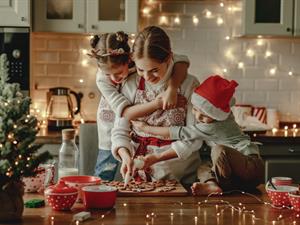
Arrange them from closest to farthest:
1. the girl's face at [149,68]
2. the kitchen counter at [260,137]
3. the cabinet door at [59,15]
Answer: the girl's face at [149,68], the kitchen counter at [260,137], the cabinet door at [59,15]

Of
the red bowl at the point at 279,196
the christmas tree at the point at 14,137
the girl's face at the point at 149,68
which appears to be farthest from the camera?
the girl's face at the point at 149,68

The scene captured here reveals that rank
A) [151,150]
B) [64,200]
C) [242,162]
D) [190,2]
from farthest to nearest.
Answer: [190,2] < [151,150] < [242,162] < [64,200]

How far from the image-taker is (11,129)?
2.03 meters

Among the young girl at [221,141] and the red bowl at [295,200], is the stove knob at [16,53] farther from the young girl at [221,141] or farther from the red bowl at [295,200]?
the red bowl at [295,200]

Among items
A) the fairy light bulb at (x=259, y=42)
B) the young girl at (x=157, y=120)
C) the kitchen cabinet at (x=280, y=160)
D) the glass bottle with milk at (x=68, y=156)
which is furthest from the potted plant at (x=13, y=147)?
the fairy light bulb at (x=259, y=42)

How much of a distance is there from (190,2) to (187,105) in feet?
7.08

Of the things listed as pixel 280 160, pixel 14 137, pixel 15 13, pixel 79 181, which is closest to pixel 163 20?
pixel 15 13

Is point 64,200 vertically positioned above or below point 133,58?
below

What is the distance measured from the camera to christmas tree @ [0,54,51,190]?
2021mm

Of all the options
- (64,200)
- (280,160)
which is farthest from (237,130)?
(280,160)

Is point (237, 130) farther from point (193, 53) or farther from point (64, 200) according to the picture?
point (193, 53)

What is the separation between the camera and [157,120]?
2.77m

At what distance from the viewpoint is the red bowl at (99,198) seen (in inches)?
87.1

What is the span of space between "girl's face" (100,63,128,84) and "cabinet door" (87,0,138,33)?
167 cm
